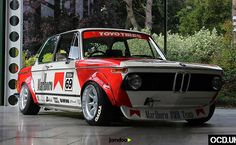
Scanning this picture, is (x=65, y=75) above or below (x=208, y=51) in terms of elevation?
below

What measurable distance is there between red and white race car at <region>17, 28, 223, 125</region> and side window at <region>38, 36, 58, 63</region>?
25cm

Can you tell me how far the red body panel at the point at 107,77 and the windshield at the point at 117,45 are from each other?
0.59 meters

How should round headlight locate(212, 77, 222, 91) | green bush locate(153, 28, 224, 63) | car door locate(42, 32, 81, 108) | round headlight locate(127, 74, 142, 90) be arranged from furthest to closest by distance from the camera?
green bush locate(153, 28, 224, 63) < car door locate(42, 32, 81, 108) < round headlight locate(212, 77, 222, 91) < round headlight locate(127, 74, 142, 90)

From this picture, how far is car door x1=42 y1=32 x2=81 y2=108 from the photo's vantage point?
836 cm

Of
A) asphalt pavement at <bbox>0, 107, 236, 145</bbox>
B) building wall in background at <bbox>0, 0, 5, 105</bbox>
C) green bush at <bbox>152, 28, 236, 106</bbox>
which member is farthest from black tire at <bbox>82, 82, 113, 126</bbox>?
green bush at <bbox>152, 28, 236, 106</bbox>

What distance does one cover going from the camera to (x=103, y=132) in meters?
7.00

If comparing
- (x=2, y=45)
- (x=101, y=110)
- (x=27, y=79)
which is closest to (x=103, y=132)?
(x=101, y=110)

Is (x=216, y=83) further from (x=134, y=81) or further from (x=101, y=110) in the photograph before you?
(x=101, y=110)

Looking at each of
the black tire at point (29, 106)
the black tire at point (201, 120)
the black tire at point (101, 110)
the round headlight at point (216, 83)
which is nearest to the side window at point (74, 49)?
the black tire at point (101, 110)

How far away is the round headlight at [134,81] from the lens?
7309mm

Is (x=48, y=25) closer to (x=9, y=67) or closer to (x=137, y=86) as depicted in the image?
(x=9, y=67)

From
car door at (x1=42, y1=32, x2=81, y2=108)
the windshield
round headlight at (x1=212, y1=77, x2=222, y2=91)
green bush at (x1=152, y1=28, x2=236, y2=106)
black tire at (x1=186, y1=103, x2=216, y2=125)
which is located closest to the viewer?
round headlight at (x1=212, y1=77, x2=222, y2=91)

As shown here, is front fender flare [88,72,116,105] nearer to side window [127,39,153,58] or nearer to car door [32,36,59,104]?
side window [127,39,153,58]

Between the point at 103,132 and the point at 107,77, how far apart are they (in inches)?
34.9
